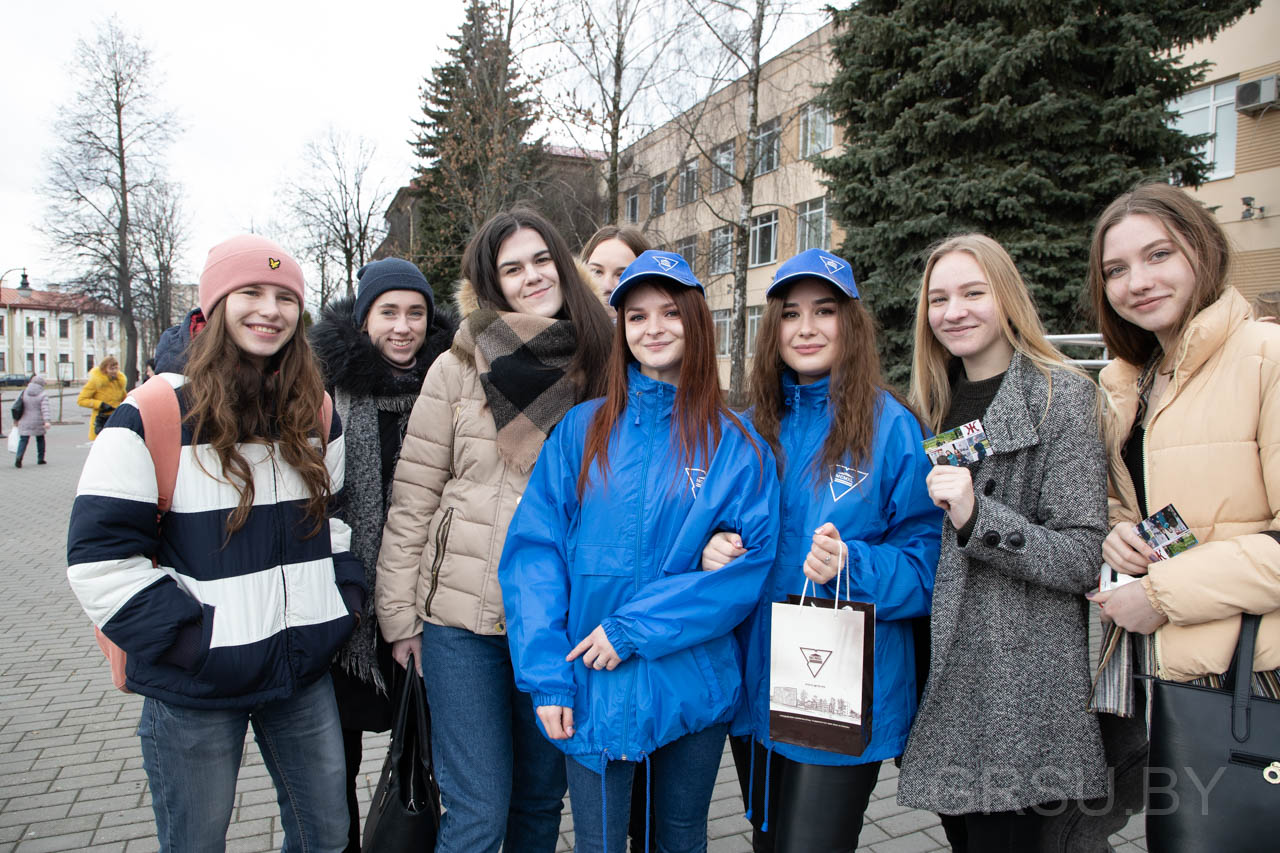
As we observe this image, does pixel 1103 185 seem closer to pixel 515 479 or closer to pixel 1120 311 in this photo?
pixel 1120 311

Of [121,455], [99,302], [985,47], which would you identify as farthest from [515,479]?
[99,302]

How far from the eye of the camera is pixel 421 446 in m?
→ 2.49

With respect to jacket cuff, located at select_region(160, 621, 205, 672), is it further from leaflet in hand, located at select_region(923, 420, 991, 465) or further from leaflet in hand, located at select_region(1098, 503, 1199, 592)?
leaflet in hand, located at select_region(1098, 503, 1199, 592)

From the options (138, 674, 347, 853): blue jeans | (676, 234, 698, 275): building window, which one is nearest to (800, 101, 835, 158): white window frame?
(676, 234, 698, 275): building window

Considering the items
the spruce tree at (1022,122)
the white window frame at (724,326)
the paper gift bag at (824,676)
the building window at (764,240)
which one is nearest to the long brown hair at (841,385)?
the paper gift bag at (824,676)

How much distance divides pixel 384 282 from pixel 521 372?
0.86 metres

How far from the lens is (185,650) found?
194 cm

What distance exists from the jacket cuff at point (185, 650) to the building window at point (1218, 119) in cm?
1734

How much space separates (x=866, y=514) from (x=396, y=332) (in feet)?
6.22

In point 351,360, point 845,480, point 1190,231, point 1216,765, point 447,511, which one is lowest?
point 1216,765

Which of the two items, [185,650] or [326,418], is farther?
[326,418]

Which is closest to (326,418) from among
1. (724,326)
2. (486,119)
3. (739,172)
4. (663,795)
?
(663,795)

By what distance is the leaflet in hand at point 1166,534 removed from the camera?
188 cm

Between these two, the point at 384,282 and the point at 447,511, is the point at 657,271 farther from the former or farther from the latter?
the point at 384,282
